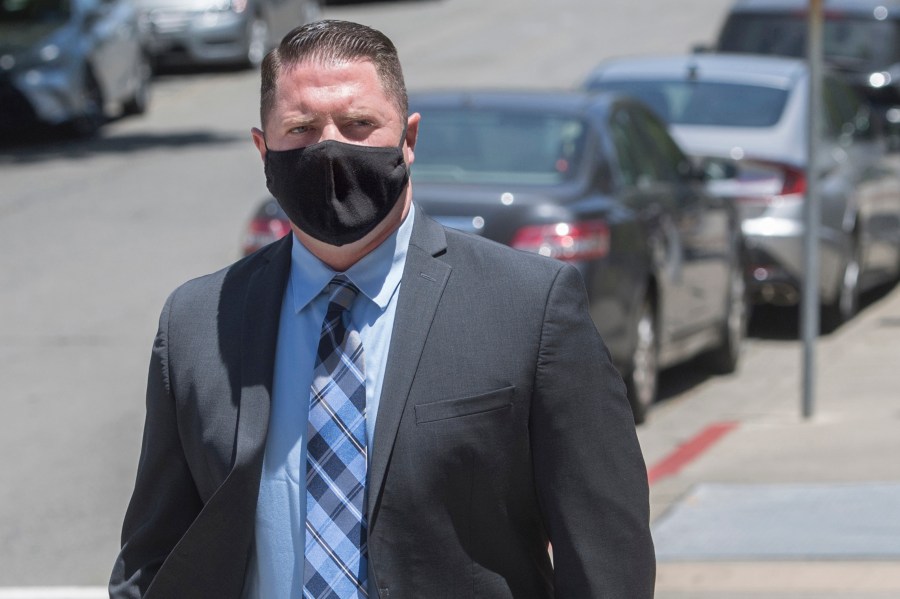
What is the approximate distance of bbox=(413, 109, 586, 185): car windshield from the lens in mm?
7852

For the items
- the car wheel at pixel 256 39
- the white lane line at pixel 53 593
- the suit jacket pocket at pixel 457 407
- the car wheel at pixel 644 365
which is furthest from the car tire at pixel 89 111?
the suit jacket pocket at pixel 457 407

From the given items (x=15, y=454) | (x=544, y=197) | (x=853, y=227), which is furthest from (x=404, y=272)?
(x=853, y=227)

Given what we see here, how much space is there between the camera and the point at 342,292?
2.48 m

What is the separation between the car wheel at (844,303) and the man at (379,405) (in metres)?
8.98

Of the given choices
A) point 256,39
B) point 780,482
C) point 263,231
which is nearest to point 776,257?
point 780,482

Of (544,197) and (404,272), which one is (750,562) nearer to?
(544,197)

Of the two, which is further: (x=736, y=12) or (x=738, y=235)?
(x=736, y=12)

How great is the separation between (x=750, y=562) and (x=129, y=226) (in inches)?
336

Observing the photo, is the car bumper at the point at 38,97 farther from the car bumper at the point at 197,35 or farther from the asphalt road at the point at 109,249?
the car bumper at the point at 197,35

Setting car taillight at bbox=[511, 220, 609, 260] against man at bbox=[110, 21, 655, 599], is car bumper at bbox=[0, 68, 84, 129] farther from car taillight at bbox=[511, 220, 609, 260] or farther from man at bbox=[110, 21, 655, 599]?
man at bbox=[110, 21, 655, 599]

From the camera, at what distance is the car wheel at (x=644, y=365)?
26.9 feet

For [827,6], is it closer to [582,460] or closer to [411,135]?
[411,135]

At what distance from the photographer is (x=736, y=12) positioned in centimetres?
1570

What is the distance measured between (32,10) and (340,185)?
630 inches
